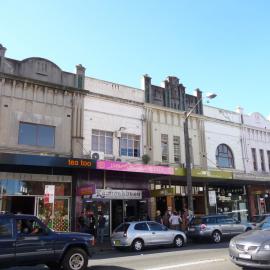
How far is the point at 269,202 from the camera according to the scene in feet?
109

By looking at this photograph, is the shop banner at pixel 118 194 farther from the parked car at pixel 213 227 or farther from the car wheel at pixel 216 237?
the car wheel at pixel 216 237

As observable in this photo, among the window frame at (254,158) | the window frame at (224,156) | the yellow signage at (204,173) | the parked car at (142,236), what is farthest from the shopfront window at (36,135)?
the window frame at (254,158)

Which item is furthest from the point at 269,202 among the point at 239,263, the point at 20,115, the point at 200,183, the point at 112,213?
the point at 239,263

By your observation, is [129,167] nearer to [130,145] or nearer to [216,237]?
[130,145]

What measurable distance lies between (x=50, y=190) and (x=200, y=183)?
1484 centimetres

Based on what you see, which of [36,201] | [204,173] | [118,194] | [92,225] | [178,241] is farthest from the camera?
[204,173]

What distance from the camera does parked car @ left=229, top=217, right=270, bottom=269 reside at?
834 cm

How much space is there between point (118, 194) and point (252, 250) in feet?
44.9

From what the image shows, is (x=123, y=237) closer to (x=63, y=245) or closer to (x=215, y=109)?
(x=63, y=245)

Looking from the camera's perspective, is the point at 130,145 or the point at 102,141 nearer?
the point at 102,141

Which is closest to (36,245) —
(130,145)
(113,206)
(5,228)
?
(5,228)

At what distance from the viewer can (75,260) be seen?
34.0ft

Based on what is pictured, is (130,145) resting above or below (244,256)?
above

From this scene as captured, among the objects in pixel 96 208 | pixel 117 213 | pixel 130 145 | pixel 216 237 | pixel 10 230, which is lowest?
pixel 216 237
